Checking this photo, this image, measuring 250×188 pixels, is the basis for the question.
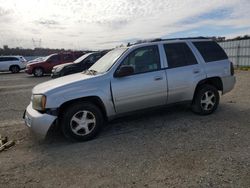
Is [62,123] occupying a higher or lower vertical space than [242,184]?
higher

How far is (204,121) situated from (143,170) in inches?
98.3

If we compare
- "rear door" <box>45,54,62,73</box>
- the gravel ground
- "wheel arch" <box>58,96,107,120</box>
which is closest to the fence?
"rear door" <box>45,54,62,73</box>

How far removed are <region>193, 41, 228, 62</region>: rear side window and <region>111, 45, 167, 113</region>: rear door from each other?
1224mm

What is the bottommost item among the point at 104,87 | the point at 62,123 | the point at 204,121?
the point at 204,121

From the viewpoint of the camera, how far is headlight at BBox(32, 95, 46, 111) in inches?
175

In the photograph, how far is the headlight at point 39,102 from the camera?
444cm

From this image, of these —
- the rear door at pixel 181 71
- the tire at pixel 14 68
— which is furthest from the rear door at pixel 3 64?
the rear door at pixel 181 71

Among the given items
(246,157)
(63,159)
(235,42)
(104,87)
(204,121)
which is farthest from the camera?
(235,42)

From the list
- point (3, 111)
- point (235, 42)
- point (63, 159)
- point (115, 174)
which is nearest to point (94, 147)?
point (63, 159)

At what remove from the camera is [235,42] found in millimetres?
Answer: 20328

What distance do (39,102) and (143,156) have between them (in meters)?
2.11

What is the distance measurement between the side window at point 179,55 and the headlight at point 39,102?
2.68m

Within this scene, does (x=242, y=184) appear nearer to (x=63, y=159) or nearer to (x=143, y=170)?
(x=143, y=170)

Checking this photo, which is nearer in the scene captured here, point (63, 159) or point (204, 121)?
point (63, 159)
